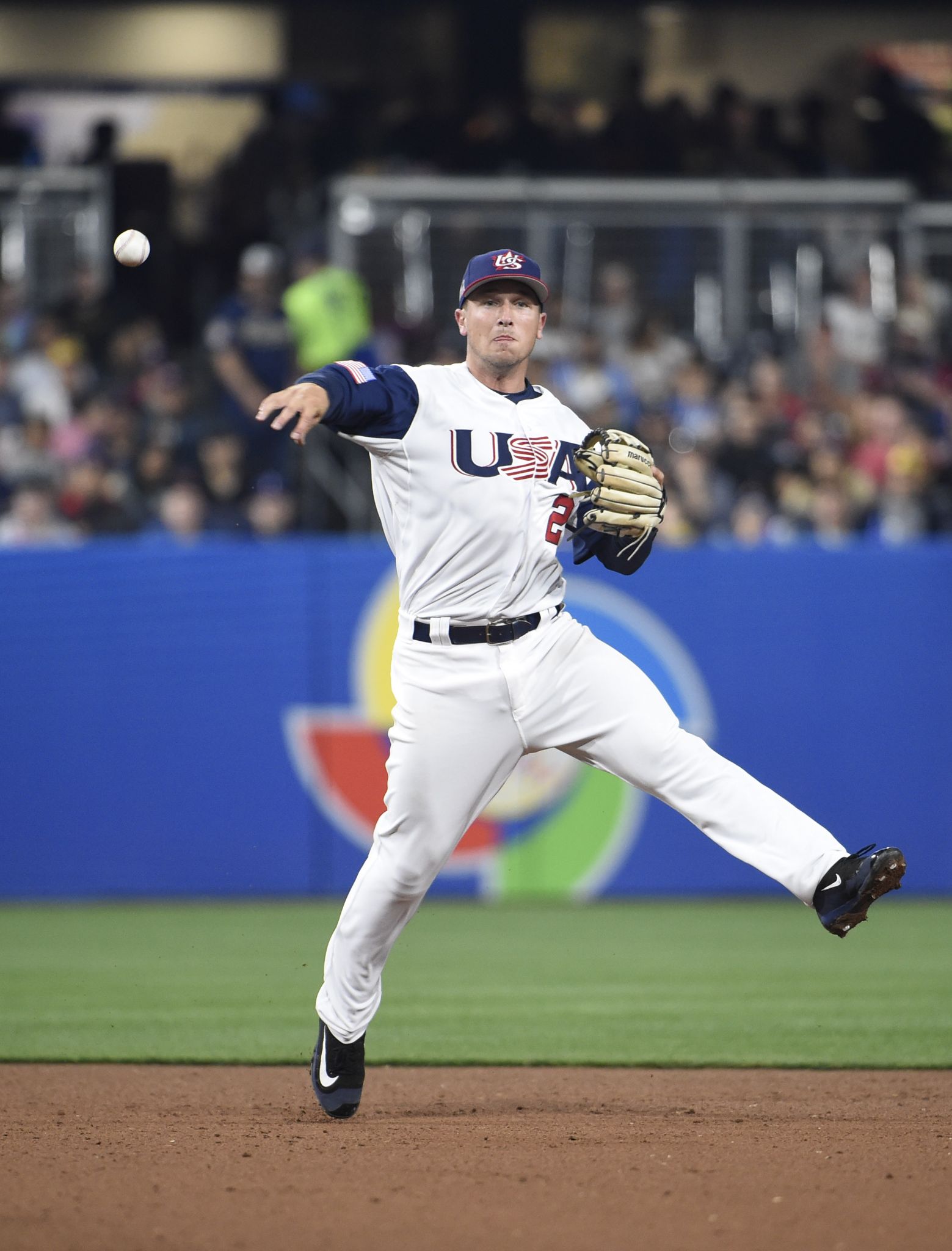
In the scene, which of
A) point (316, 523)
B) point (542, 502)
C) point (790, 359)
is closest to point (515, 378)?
point (542, 502)

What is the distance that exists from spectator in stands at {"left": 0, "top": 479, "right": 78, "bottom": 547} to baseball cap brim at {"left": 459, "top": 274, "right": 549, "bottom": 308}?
5884 mm

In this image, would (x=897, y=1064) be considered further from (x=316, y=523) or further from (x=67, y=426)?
(x=67, y=426)

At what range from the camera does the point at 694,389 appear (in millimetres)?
12445

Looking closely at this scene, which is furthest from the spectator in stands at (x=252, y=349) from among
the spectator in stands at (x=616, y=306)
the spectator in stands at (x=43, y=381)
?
the spectator in stands at (x=616, y=306)

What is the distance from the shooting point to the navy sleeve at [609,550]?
16.5ft

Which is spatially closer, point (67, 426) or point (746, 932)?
point (746, 932)

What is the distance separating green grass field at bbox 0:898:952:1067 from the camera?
6031 mm

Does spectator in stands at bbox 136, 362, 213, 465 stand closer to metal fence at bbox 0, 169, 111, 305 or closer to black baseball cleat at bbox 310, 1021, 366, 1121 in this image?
metal fence at bbox 0, 169, 111, 305

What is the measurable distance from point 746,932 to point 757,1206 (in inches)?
205

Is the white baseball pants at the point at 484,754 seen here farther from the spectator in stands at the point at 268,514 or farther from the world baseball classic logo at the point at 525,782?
the spectator in stands at the point at 268,514

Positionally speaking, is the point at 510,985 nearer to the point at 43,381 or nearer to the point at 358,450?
the point at 358,450

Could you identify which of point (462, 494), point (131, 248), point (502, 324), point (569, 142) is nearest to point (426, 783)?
point (462, 494)

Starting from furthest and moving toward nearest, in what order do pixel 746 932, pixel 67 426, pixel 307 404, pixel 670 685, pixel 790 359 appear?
pixel 790 359 < pixel 67 426 < pixel 670 685 < pixel 746 932 < pixel 307 404

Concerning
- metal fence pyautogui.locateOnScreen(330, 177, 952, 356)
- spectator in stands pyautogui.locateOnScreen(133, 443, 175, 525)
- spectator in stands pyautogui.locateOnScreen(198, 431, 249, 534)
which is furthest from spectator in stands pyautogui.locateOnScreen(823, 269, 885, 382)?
spectator in stands pyautogui.locateOnScreen(133, 443, 175, 525)
